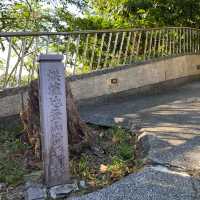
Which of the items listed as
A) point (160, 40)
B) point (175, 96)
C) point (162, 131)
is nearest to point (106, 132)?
point (162, 131)

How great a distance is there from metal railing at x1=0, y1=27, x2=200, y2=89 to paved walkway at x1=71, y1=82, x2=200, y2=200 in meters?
0.90

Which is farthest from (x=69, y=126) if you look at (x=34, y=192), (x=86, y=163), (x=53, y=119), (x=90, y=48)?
(x=90, y=48)

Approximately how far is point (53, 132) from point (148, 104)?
12.6 ft

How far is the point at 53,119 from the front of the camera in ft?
11.1

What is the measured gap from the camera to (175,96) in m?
7.82

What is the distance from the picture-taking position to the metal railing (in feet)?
19.1

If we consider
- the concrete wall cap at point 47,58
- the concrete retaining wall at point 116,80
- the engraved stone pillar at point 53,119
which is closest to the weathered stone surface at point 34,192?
the engraved stone pillar at point 53,119

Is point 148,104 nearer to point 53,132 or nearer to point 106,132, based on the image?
point 106,132

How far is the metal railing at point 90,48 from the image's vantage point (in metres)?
5.81

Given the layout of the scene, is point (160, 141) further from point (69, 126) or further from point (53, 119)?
point (53, 119)

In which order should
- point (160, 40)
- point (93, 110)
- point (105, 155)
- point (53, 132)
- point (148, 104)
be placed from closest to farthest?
point (53, 132) < point (105, 155) < point (93, 110) < point (148, 104) < point (160, 40)

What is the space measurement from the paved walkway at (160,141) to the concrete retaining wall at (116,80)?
0.99 feet

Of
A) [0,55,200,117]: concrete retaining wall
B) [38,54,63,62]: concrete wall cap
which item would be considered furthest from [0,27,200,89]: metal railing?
[38,54,63,62]: concrete wall cap

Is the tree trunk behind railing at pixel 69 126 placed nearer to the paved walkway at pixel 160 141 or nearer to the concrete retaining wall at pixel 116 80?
the paved walkway at pixel 160 141
